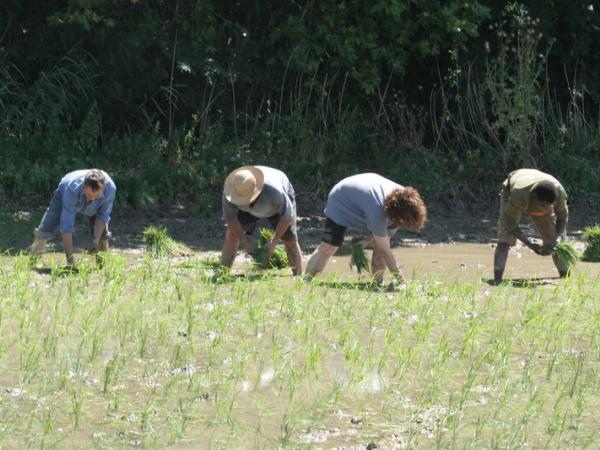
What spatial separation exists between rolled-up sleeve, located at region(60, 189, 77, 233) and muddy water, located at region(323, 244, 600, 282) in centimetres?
236

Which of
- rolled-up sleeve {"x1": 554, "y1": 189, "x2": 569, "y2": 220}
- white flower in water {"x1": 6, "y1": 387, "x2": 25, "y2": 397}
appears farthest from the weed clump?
white flower in water {"x1": 6, "y1": 387, "x2": 25, "y2": 397}

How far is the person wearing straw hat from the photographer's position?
10109 millimetres

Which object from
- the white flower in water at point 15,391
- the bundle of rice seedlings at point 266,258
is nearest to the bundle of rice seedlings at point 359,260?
the bundle of rice seedlings at point 266,258

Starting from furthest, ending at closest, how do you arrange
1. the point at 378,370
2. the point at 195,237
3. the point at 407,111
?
the point at 407,111
the point at 195,237
the point at 378,370

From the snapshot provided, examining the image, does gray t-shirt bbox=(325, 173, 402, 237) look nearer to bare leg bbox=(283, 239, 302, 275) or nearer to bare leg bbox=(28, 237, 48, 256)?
bare leg bbox=(283, 239, 302, 275)

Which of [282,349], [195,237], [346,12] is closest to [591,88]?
[346,12]

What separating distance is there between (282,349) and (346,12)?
997cm

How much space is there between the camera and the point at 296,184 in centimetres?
1579

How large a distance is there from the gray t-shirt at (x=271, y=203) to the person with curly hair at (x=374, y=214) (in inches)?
15.9

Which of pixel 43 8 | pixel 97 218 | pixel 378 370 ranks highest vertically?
pixel 43 8

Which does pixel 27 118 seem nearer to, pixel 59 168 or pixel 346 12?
pixel 59 168

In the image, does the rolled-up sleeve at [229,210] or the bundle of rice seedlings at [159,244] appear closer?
the rolled-up sleeve at [229,210]

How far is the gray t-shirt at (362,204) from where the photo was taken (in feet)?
31.4

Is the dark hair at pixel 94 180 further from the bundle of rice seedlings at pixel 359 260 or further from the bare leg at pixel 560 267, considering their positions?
the bare leg at pixel 560 267
